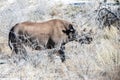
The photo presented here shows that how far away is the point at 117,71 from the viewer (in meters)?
8.95

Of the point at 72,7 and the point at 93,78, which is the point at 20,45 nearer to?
the point at 93,78

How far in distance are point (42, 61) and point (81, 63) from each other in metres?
1.41

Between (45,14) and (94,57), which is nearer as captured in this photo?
(94,57)

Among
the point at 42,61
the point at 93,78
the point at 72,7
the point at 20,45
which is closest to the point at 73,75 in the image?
the point at 93,78

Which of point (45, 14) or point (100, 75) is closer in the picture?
point (100, 75)

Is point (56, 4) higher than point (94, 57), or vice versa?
point (94, 57)

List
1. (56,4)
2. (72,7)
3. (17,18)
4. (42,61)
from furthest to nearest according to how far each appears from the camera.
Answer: (56,4)
(72,7)
(17,18)
(42,61)

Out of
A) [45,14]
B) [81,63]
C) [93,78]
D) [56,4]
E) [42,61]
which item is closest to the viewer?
[93,78]

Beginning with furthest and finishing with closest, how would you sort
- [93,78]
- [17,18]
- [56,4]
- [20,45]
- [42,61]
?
[56,4] → [17,18] → [20,45] → [42,61] → [93,78]

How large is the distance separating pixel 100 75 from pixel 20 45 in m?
3.43

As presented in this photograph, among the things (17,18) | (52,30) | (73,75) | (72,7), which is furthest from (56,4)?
(73,75)

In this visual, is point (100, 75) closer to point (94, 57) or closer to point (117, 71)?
point (117, 71)

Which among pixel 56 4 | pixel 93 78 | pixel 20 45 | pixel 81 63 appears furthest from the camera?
pixel 56 4

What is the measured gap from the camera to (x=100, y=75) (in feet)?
29.8
